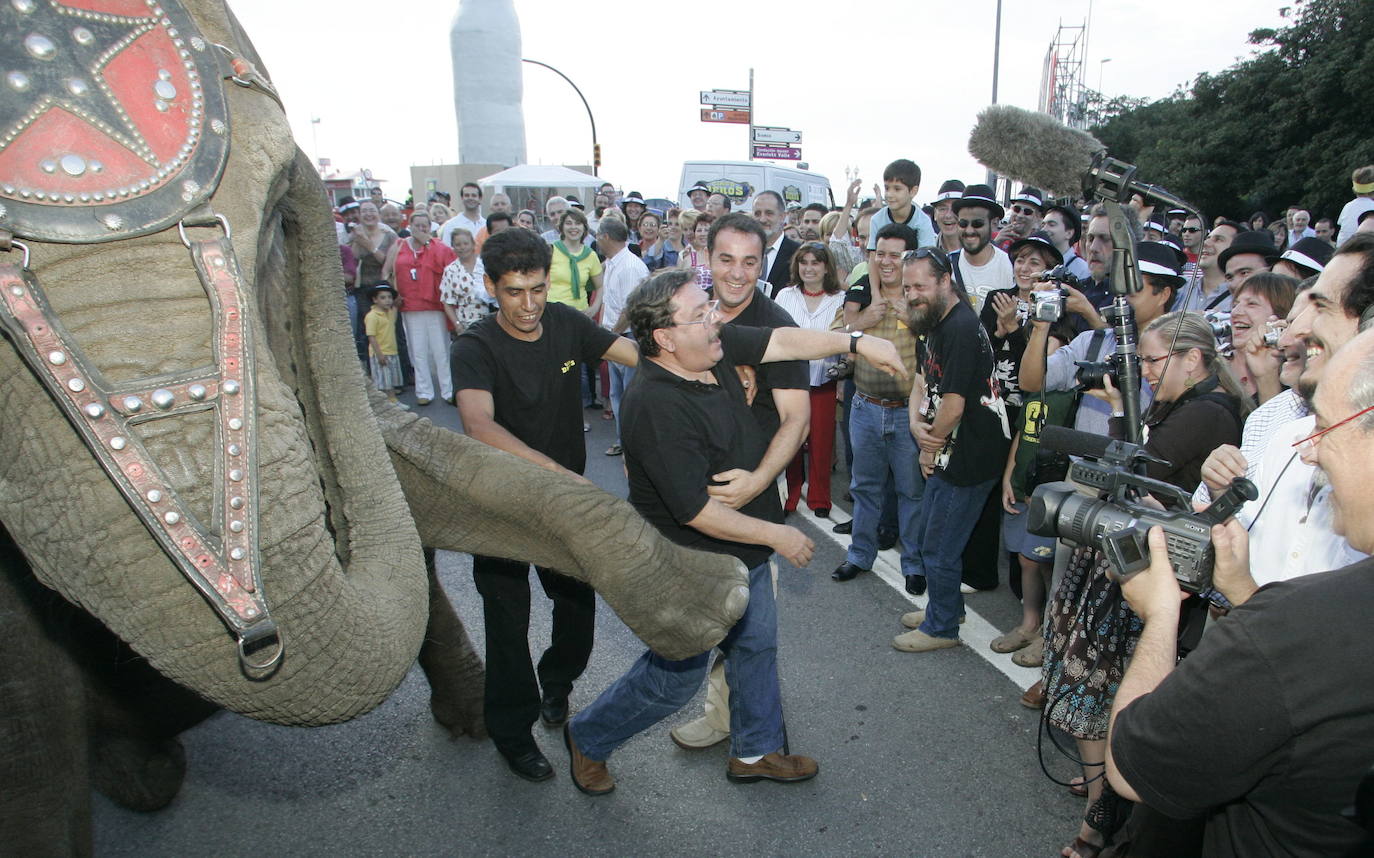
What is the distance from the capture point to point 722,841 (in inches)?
106

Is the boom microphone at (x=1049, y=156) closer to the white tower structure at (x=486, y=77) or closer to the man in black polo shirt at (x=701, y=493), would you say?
the man in black polo shirt at (x=701, y=493)

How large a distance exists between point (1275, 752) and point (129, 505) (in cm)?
159

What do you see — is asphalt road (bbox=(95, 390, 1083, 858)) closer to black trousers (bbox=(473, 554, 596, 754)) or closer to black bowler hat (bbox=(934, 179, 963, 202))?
black trousers (bbox=(473, 554, 596, 754))

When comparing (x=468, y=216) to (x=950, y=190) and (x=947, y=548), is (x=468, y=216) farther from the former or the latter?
(x=947, y=548)

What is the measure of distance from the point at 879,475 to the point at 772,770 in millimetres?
2111

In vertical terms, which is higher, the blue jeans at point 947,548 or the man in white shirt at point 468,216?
the man in white shirt at point 468,216

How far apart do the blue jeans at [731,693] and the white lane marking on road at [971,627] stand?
1216 millimetres

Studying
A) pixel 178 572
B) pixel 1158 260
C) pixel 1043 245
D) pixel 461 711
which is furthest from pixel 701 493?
pixel 1043 245

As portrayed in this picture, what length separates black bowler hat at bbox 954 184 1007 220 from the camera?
523 cm

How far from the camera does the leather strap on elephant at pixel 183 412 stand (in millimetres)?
943

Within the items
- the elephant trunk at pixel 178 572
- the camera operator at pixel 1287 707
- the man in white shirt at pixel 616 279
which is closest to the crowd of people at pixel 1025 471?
the camera operator at pixel 1287 707

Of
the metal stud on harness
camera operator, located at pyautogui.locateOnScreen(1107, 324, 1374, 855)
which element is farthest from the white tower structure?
camera operator, located at pyautogui.locateOnScreen(1107, 324, 1374, 855)

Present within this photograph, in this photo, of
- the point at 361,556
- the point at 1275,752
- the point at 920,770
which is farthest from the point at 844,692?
the point at 361,556

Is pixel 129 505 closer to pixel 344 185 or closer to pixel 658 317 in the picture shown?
pixel 658 317
